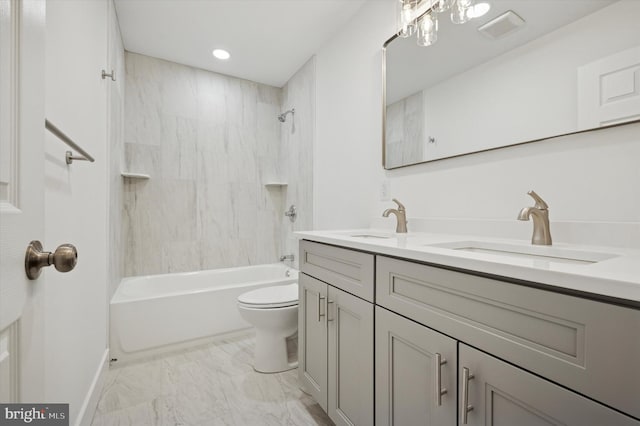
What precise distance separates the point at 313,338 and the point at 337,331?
0.79 ft

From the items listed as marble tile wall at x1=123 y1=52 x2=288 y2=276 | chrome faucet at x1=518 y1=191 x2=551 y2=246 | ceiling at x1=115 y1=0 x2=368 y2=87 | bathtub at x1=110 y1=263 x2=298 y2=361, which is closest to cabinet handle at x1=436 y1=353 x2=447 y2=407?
chrome faucet at x1=518 y1=191 x2=551 y2=246

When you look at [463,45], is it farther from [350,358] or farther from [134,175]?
[134,175]

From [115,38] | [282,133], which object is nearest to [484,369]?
[115,38]

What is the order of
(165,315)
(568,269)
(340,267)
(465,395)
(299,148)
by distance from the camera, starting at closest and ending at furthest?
(568,269)
(465,395)
(340,267)
(165,315)
(299,148)

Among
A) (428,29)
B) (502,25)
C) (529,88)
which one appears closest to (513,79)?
(529,88)

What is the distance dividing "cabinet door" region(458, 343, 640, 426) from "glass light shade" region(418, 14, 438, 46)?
1444 mm

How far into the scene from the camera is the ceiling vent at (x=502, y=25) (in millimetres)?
1172

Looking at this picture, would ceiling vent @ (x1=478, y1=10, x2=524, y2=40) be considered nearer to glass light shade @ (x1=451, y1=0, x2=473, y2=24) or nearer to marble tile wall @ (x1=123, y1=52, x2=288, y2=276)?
glass light shade @ (x1=451, y1=0, x2=473, y2=24)

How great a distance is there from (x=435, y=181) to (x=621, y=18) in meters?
0.83

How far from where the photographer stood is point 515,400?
2.06 ft

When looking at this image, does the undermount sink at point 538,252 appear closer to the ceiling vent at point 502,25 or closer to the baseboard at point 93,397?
the ceiling vent at point 502,25

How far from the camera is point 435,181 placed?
1.52m

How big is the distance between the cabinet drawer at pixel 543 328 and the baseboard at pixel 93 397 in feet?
5.06

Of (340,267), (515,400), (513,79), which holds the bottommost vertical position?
(515,400)
